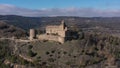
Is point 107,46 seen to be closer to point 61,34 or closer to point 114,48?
point 114,48

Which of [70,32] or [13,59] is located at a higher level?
[70,32]

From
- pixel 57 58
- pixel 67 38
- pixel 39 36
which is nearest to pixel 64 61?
pixel 57 58

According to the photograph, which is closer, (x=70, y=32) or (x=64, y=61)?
(x=64, y=61)

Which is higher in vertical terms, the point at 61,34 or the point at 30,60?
the point at 61,34

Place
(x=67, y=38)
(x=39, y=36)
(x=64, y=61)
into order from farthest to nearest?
(x=39, y=36) < (x=67, y=38) < (x=64, y=61)

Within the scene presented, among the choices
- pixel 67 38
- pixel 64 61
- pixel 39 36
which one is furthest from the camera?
pixel 39 36

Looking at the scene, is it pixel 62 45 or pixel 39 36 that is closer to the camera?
pixel 62 45

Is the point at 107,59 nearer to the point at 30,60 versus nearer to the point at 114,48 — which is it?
the point at 114,48

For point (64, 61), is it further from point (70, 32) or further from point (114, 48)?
point (114, 48)

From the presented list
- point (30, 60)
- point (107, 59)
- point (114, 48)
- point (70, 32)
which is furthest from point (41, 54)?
point (114, 48)
